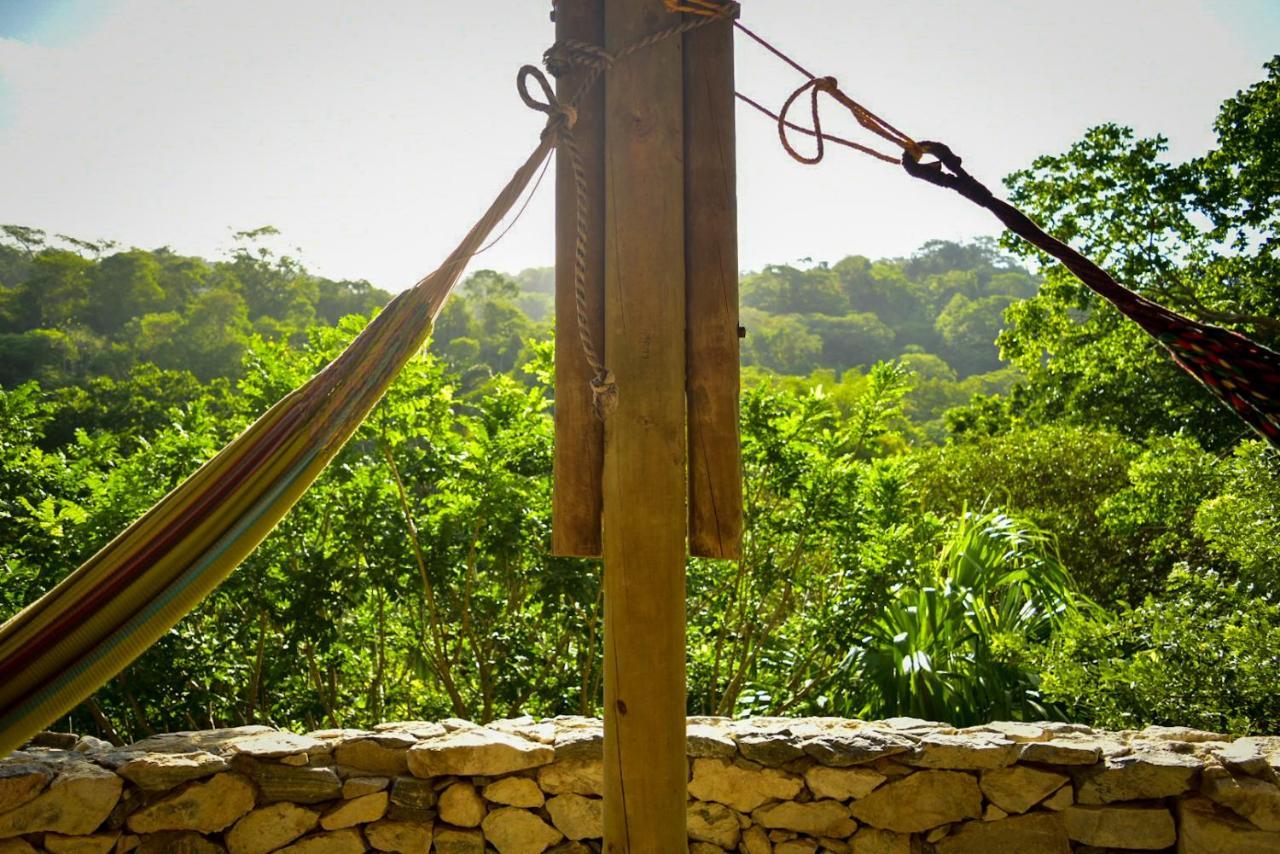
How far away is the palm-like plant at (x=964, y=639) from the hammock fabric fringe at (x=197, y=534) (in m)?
2.49

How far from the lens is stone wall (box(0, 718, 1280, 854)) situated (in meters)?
2.34

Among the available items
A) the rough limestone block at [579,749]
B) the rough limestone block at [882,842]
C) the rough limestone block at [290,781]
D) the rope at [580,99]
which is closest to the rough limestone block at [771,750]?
the rough limestone block at [882,842]

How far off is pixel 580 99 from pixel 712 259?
1.00 feet

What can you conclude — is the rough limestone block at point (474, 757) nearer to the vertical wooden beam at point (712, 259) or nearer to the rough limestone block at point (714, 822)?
the rough limestone block at point (714, 822)

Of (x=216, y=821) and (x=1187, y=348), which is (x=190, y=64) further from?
(x=1187, y=348)

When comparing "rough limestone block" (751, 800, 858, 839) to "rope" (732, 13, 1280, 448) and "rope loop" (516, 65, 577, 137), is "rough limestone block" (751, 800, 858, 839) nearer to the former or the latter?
"rope" (732, 13, 1280, 448)

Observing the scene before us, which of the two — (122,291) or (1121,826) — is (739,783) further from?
(122,291)

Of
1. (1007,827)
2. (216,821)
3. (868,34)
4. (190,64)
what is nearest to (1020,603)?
(1007,827)

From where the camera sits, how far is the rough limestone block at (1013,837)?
8.04 ft

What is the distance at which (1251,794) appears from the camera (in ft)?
7.52

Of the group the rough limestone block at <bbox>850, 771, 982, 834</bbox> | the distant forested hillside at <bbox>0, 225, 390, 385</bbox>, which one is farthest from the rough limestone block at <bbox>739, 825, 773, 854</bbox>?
the distant forested hillside at <bbox>0, 225, 390, 385</bbox>

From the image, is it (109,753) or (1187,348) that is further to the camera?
(109,753)

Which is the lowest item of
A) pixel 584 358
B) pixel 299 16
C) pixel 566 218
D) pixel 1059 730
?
pixel 1059 730

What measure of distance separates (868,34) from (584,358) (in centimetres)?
350
